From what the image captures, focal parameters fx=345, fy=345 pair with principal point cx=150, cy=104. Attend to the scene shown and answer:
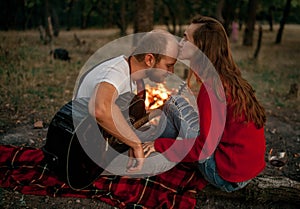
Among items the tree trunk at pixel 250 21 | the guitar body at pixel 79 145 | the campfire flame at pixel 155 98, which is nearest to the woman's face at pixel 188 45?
the guitar body at pixel 79 145

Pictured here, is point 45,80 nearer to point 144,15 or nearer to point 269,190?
point 144,15

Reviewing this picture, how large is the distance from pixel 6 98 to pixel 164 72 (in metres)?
3.85

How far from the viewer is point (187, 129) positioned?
3.35m

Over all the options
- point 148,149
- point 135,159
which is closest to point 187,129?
point 148,149

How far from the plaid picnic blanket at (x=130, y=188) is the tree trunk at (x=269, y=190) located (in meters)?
0.22

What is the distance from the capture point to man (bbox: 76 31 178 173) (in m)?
2.86

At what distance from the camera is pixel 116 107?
117 inches

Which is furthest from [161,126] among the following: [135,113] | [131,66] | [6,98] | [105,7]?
[105,7]

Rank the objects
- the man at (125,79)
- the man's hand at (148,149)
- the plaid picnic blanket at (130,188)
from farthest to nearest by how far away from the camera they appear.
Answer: the plaid picnic blanket at (130,188) → the man's hand at (148,149) → the man at (125,79)

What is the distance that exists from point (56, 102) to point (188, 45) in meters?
3.83

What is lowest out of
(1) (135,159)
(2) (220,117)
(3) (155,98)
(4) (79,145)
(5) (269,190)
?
(5) (269,190)

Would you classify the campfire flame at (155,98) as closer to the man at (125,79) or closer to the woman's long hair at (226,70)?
the man at (125,79)

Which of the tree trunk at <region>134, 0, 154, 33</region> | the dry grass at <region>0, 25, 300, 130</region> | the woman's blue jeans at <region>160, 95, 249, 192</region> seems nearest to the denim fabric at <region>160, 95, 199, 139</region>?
the woman's blue jeans at <region>160, 95, 249, 192</region>

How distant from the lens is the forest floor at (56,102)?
3.41 m
